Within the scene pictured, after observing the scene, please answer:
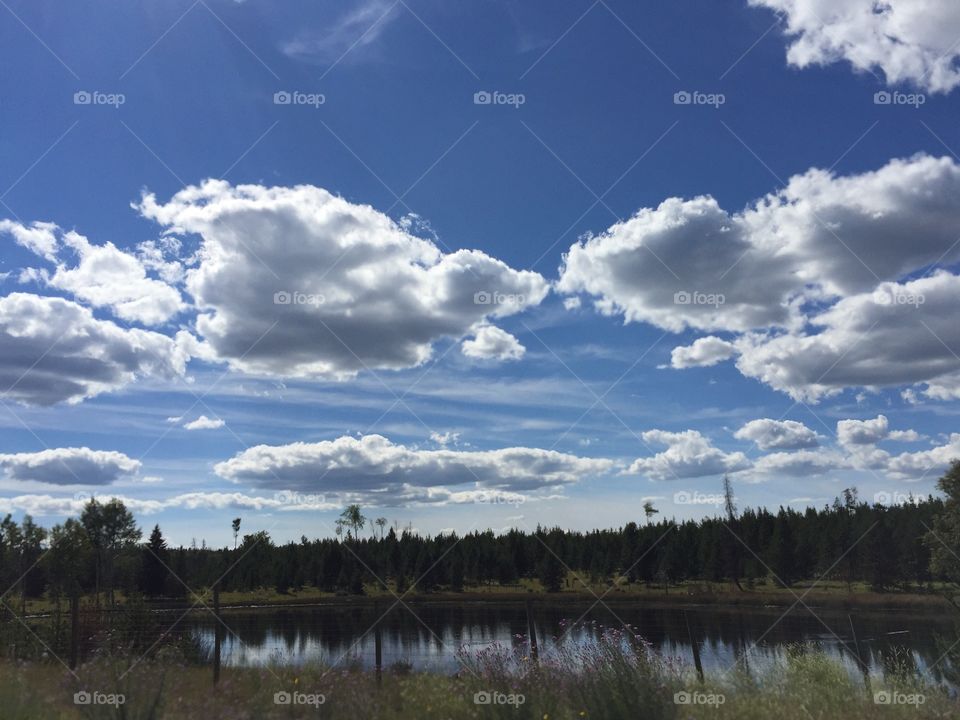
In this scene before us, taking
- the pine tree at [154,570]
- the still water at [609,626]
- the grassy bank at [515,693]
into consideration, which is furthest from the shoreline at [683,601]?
the grassy bank at [515,693]

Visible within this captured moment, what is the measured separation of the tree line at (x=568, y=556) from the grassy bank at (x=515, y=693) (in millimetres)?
43897

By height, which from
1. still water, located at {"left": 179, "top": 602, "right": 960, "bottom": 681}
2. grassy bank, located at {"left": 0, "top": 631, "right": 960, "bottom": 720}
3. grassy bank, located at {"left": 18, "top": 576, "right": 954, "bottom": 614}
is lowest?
A: grassy bank, located at {"left": 18, "top": 576, "right": 954, "bottom": 614}

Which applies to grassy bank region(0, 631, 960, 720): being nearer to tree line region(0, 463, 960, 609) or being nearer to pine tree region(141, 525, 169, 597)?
tree line region(0, 463, 960, 609)

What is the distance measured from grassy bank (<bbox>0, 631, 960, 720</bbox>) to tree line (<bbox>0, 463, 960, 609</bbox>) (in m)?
43.9

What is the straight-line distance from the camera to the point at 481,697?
9250 mm

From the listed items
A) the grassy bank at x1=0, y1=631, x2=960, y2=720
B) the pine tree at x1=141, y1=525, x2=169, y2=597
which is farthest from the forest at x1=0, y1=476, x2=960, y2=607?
the grassy bank at x1=0, y1=631, x2=960, y2=720

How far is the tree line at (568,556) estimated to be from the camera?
2512 inches

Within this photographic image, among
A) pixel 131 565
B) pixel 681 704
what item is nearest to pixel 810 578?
pixel 131 565

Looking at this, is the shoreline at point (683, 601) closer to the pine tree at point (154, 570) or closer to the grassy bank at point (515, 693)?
the pine tree at point (154, 570)

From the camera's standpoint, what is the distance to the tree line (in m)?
63.8

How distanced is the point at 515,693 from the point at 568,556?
297ft

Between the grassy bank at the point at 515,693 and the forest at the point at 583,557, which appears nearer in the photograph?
the grassy bank at the point at 515,693

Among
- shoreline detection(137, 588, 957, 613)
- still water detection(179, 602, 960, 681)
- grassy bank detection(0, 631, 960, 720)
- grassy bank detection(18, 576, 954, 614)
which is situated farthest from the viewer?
grassy bank detection(18, 576, 954, 614)

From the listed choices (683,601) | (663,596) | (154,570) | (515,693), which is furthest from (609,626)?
(154,570)
